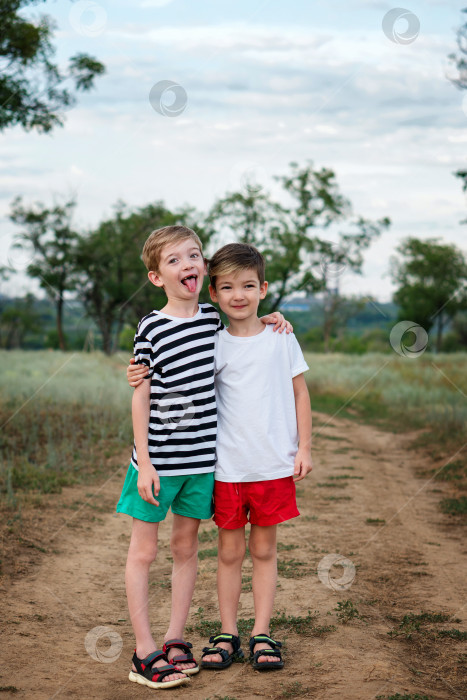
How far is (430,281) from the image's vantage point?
4653 centimetres

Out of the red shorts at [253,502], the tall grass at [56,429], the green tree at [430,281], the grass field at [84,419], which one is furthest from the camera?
the green tree at [430,281]

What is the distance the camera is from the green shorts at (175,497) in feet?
10.9

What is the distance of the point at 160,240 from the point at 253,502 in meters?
1.34

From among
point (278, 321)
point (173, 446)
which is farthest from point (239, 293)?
point (173, 446)

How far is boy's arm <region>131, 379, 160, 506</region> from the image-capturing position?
3.23m

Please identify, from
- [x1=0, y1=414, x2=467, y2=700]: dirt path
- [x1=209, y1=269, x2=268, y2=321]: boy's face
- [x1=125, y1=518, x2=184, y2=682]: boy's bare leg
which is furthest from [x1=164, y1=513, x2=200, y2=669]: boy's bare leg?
[x1=209, y1=269, x2=268, y2=321]: boy's face

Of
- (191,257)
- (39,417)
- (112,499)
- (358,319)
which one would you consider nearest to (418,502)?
(112,499)

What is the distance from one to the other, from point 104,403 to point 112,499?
4.48 metres

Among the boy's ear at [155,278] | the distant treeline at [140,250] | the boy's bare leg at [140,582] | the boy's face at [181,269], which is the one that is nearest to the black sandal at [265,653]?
the boy's bare leg at [140,582]

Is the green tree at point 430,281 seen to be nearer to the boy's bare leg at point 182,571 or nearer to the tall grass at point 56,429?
the tall grass at point 56,429

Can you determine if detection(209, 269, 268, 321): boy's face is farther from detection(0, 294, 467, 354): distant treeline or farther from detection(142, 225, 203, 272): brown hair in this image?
detection(0, 294, 467, 354): distant treeline

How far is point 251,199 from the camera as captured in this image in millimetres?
31531

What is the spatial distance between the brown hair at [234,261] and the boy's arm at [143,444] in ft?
2.13

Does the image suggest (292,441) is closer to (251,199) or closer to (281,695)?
(281,695)
